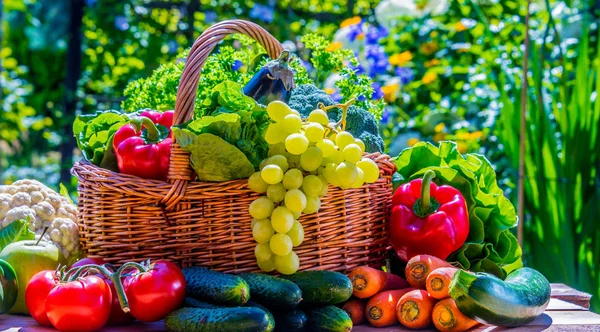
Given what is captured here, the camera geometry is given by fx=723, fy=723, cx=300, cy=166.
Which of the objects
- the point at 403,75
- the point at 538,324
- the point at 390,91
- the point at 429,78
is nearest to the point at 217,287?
the point at 538,324

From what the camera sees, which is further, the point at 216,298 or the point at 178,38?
the point at 178,38

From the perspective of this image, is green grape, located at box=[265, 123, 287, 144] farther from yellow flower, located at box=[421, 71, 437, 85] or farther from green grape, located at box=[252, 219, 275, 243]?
yellow flower, located at box=[421, 71, 437, 85]

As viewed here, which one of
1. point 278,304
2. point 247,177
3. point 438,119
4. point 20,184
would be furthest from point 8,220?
point 438,119

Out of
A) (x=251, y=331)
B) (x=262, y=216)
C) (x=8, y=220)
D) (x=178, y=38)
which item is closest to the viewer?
→ (x=251, y=331)

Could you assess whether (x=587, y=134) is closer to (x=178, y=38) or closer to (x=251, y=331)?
(x=251, y=331)

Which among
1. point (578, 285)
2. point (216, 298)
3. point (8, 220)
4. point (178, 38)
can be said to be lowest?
point (578, 285)

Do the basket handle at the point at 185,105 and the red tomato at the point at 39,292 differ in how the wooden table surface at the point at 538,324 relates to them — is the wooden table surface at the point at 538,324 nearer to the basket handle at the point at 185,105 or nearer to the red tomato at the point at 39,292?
the red tomato at the point at 39,292

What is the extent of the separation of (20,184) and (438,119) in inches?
74.6

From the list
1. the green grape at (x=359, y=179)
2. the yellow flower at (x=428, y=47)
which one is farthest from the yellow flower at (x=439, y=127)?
the green grape at (x=359, y=179)

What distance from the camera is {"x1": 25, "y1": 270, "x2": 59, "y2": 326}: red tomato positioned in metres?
1.39

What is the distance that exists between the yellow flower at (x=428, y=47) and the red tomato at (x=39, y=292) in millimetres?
2475

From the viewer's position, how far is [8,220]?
1.67 meters

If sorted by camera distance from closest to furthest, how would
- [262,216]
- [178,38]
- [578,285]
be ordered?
[262,216] < [578,285] < [178,38]

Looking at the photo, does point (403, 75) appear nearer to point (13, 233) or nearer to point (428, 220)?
point (428, 220)
